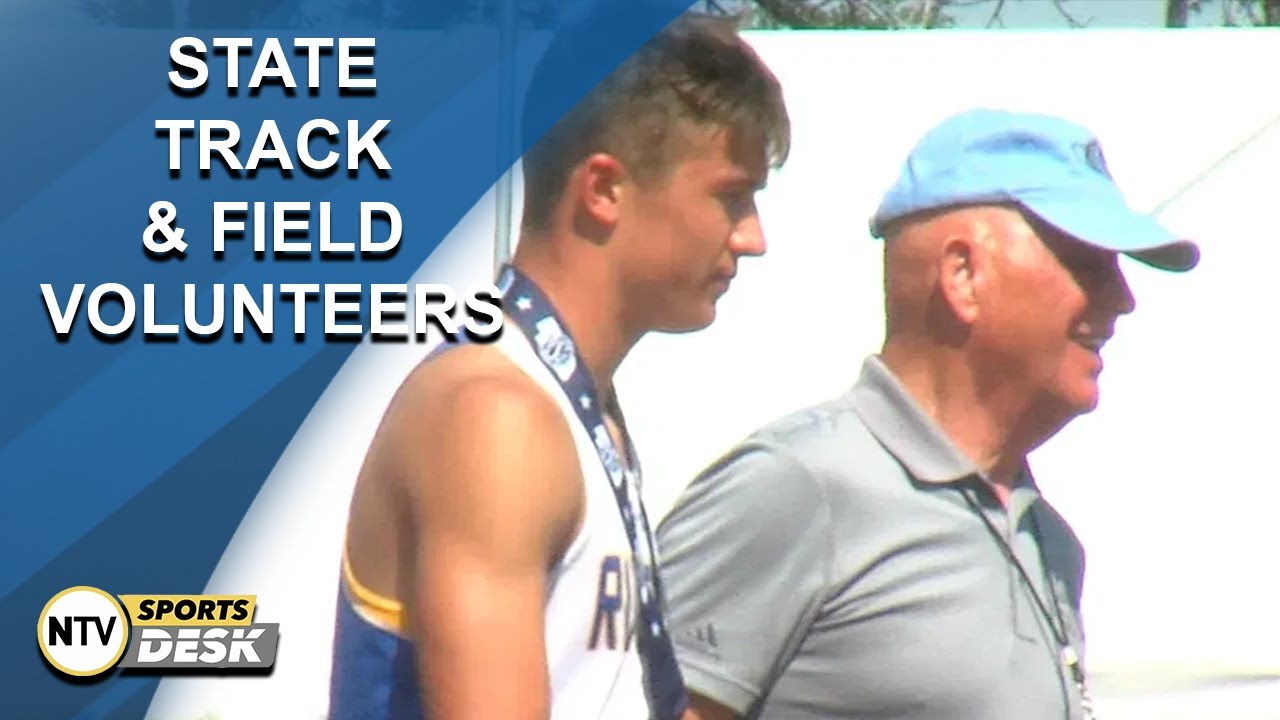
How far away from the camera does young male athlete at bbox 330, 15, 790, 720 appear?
165 centimetres

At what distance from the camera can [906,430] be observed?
240 centimetres

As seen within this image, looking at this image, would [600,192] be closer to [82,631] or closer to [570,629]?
[570,629]

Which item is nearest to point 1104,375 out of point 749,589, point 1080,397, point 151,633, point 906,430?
point 1080,397

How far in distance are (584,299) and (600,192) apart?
→ 0.43ft

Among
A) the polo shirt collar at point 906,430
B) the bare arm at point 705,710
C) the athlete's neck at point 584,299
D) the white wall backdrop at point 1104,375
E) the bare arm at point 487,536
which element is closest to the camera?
the bare arm at point 487,536

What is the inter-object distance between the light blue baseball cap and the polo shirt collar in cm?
22

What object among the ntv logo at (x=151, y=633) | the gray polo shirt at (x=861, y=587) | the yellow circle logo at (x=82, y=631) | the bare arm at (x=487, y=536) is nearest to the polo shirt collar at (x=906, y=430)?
the gray polo shirt at (x=861, y=587)

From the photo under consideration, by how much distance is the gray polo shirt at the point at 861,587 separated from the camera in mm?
2195

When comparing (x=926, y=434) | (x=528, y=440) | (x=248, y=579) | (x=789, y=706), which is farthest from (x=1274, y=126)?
(x=248, y=579)

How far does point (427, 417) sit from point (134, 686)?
87 cm

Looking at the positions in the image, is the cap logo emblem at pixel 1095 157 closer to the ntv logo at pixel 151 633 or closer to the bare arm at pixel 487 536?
the bare arm at pixel 487 536

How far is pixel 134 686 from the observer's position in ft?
8.05

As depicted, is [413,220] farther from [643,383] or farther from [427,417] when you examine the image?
[427,417]

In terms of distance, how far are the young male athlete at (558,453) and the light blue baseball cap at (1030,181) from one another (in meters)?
0.31
